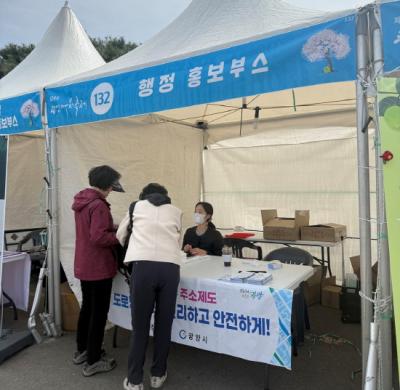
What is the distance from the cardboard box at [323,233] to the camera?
13.9 ft

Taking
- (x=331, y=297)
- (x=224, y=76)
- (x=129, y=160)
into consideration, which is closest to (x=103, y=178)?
(x=224, y=76)

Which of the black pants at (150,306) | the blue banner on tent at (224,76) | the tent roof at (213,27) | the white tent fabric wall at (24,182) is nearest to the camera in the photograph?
the blue banner on tent at (224,76)

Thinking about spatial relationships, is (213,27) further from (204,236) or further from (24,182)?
(24,182)

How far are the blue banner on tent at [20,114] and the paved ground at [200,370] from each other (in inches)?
75.9

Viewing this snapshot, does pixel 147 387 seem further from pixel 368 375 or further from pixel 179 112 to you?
pixel 179 112

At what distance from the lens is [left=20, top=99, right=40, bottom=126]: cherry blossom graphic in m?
3.46

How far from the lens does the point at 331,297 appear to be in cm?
407

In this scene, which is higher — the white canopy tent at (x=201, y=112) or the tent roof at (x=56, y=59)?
the tent roof at (x=56, y=59)

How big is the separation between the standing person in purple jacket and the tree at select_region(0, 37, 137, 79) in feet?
53.4

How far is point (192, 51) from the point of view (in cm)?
259

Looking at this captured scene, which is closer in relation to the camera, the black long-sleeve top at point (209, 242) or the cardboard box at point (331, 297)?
the black long-sleeve top at point (209, 242)

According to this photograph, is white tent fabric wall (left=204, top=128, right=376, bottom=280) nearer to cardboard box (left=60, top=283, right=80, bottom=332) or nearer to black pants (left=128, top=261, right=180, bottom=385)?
cardboard box (left=60, top=283, right=80, bottom=332)

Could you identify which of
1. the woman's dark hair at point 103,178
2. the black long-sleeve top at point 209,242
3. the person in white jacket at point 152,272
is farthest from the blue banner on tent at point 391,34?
the black long-sleeve top at point 209,242

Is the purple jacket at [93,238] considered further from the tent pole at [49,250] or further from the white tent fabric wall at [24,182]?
the white tent fabric wall at [24,182]
